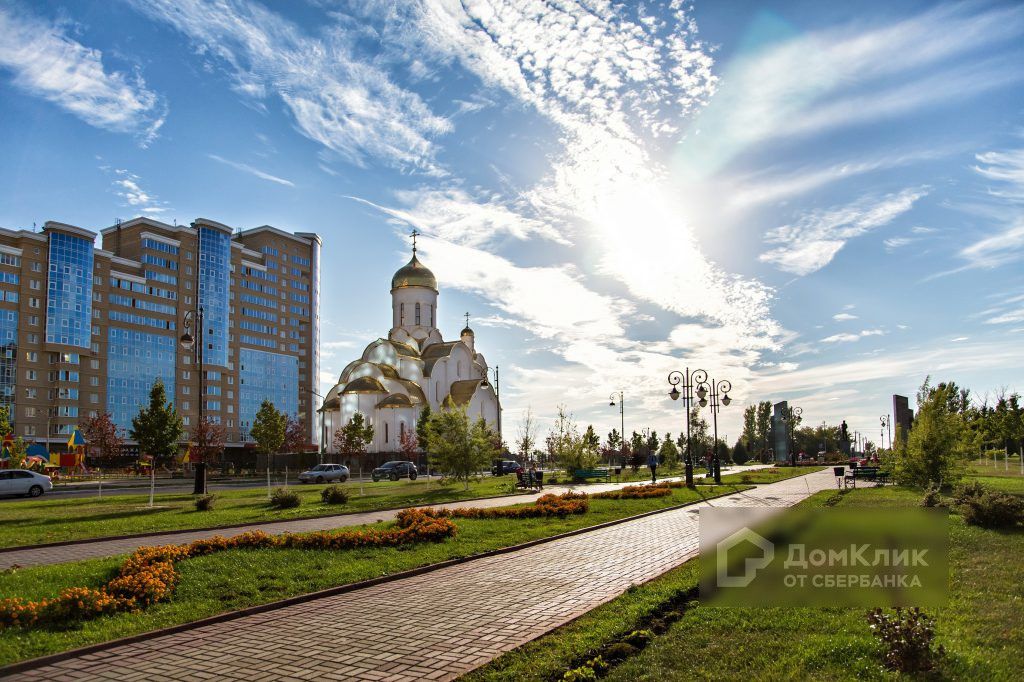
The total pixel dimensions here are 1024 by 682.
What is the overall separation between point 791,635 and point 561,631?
2.28m

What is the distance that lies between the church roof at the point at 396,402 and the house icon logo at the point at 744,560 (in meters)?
57.8

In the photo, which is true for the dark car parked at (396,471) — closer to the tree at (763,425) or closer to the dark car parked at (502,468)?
the dark car parked at (502,468)

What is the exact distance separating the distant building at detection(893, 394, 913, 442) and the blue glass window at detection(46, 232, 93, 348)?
83.7 metres


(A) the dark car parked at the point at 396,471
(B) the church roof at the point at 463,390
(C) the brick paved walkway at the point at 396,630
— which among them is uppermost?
(B) the church roof at the point at 463,390

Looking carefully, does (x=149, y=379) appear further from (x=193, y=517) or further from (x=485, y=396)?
(x=193, y=517)

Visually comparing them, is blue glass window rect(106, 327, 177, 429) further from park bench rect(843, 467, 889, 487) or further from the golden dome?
park bench rect(843, 467, 889, 487)

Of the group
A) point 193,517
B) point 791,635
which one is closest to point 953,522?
point 791,635

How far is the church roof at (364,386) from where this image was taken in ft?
222

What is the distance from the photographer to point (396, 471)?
4884 cm

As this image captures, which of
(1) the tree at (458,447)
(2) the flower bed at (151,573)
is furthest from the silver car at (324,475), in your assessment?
(2) the flower bed at (151,573)

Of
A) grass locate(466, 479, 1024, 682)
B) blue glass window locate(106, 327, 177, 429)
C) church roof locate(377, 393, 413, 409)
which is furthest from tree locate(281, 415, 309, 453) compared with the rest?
grass locate(466, 479, 1024, 682)

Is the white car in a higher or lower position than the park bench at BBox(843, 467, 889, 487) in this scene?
higher

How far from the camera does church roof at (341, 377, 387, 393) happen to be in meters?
67.7

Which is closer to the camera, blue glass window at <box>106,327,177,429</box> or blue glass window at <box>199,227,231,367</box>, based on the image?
blue glass window at <box>106,327,177,429</box>
